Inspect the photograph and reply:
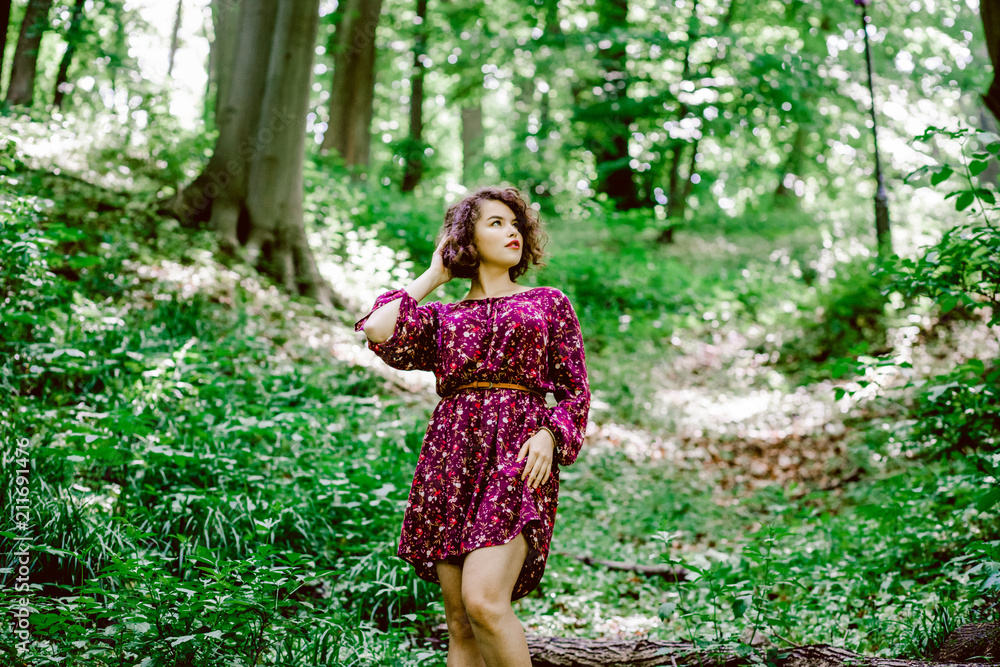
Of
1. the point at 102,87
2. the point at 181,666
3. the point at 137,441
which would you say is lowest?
the point at 181,666

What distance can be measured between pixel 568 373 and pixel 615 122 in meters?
13.5

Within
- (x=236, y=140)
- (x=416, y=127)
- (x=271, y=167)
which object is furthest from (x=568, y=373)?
(x=416, y=127)

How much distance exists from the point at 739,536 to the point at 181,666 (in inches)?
171

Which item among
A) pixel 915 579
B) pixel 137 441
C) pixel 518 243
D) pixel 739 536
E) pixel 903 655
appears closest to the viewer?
pixel 518 243

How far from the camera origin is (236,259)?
7.95 metres

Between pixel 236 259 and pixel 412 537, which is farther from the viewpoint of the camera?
pixel 236 259

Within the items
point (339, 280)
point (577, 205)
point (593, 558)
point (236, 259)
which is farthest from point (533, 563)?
point (577, 205)

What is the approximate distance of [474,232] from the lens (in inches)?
116

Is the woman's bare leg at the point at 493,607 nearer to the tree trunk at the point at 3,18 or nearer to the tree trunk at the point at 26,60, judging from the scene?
the tree trunk at the point at 3,18

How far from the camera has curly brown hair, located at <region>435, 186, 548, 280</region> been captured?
2.94 m

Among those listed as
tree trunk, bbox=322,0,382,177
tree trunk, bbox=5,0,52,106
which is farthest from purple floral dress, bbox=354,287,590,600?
tree trunk, bbox=322,0,382,177

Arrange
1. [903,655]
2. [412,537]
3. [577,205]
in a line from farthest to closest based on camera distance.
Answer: [577,205]
[903,655]
[412,537]

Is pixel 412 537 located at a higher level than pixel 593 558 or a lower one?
higher

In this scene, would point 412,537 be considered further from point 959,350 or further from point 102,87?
point 102,87
